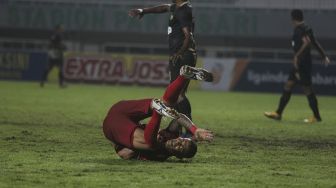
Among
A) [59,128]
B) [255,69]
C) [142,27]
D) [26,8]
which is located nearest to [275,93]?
[255,69]

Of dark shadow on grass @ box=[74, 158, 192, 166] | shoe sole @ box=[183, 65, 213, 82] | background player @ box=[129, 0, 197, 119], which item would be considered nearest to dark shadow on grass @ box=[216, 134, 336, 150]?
background player @ box=[129, 0, 197, 119]

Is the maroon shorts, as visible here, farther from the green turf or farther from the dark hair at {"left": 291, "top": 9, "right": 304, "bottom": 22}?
the dark hair at {"left": 291, "top": 9, "right": 304, "bottom": 22}

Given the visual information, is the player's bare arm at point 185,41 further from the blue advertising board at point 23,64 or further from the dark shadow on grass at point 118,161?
the blue advertising board at point 23,64

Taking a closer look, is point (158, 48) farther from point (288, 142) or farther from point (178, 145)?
point (178, 145)

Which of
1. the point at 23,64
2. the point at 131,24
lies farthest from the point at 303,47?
the point at 131,24

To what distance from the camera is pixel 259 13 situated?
3900cm

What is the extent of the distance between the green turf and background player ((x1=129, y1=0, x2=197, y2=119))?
1.16 metres

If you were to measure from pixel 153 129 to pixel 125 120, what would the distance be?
552 millimetres

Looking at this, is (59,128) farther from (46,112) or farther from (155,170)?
(155,170)

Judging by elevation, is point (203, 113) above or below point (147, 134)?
below

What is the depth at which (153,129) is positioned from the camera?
876 cm

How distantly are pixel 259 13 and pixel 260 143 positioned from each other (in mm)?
27811

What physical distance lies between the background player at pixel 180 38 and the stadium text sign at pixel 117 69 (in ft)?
70.6

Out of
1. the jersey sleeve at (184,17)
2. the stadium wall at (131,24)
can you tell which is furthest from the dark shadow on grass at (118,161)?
the stadium wall at (131,24)
